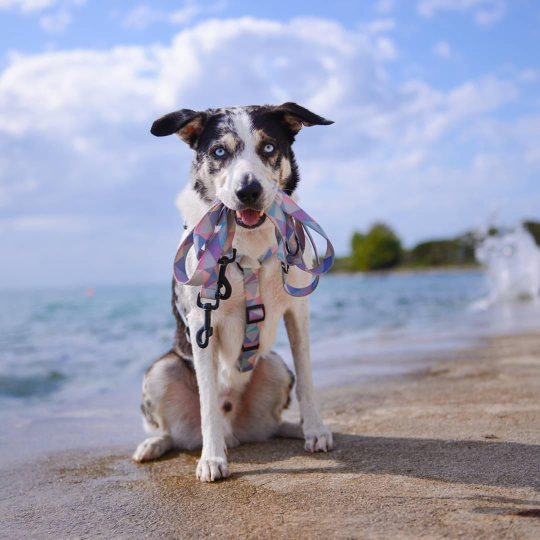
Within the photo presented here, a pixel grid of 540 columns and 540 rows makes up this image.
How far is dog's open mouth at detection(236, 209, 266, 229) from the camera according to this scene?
3.27 meters

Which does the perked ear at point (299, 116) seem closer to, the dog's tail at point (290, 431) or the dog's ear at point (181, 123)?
the dog's ear at point (181, 123)

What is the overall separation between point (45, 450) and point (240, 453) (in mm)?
1546

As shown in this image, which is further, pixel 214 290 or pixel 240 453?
pixel 240 453

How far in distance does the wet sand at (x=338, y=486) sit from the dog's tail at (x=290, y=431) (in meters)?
0.09

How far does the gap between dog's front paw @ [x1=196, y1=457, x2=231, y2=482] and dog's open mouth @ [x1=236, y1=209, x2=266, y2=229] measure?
139 cm

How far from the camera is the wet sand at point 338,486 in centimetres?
234

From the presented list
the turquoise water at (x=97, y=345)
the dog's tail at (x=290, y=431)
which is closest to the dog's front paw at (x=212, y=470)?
the dog's tail at (x=290, y=431)

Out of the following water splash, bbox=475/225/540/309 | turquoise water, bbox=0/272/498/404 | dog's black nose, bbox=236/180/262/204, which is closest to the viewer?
dog's black nose, bbox=236/180/262/204

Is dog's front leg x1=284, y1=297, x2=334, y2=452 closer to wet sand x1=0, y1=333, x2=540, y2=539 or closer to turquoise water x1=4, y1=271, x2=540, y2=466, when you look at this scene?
wet sand x1=0, y1=333, x2=540, y2=539

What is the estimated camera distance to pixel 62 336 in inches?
521

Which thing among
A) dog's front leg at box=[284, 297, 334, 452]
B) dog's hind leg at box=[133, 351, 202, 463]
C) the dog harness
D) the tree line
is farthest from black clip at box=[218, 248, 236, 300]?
the tree line

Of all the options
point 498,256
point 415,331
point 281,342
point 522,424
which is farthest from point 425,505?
point 498,256

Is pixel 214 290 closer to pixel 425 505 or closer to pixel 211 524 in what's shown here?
pixel 211 524

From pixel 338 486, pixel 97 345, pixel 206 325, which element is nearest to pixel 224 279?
pixel 206 325
